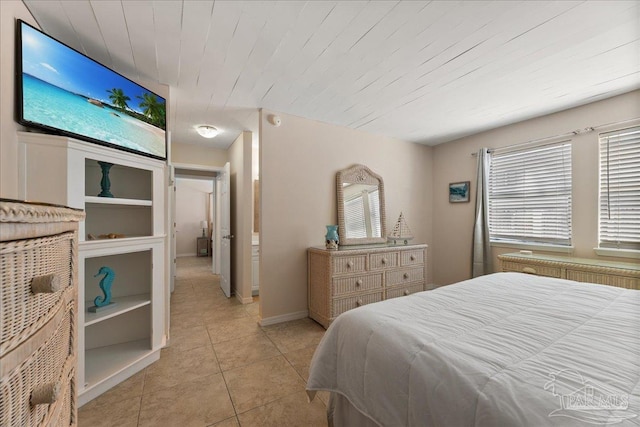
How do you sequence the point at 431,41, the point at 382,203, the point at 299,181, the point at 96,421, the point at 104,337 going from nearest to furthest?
the point at 96,421, the point at 431,41, the point at 104,337, the point at 299,181, the point at 382,203

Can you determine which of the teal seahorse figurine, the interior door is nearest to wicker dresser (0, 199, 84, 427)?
the teal seahorse figurine

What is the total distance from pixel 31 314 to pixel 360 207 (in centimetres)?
322

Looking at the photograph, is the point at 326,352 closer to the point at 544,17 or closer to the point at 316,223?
the point at 316,223

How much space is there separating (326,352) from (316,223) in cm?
197

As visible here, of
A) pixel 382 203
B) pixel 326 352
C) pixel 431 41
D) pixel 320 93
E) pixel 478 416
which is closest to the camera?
pixel 478 416

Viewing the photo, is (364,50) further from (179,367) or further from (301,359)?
(179,367)

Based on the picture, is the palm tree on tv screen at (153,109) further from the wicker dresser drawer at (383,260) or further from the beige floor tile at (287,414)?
the wicker dresser drawer at (383,260)

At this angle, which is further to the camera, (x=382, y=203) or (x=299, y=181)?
(x=382, y=203)

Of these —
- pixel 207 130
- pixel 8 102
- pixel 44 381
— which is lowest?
pixel 44 381

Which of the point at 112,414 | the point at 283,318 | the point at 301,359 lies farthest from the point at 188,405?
the point at 283,318

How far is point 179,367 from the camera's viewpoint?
2086mm

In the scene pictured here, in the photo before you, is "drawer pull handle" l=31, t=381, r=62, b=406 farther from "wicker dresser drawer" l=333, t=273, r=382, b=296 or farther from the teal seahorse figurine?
"wicker dresser drawer" l=333, t=273, r=382, b=296

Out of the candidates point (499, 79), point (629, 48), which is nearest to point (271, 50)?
point (499, 79)

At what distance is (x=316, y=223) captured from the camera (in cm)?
323
